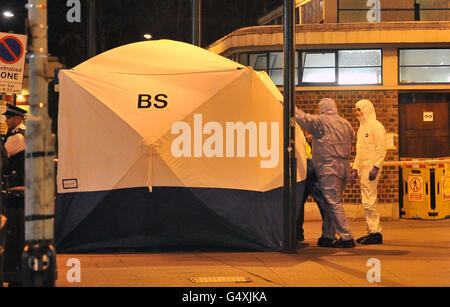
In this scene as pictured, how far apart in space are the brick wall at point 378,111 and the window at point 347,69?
0.92ft

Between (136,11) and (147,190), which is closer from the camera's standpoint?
(147,190)

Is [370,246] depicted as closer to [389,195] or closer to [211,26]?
[389,195]

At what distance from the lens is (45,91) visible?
6.22 meters

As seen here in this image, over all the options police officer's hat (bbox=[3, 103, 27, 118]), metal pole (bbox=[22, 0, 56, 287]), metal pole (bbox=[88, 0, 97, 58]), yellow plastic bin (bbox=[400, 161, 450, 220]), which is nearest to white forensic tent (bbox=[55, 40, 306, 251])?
police officer's hat (bbox=[3, 103, 27, 118])

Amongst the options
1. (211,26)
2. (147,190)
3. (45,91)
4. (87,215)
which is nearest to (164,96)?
(147,190)

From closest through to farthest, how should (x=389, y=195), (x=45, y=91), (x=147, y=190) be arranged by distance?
(x=45, y=91), (x=147, y=190), (x=389, y=195)

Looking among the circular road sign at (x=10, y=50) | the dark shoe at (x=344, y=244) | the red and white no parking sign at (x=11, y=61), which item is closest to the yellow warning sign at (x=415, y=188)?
the dark shoe at (x=344, y=244)

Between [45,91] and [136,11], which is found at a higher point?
[136,11]

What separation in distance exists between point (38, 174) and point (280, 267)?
152 inches

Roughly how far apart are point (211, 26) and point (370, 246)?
2435 cm

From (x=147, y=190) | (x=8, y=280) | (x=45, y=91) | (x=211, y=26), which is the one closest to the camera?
(x=45, y=91)

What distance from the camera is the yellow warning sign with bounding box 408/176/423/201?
49.8 feet

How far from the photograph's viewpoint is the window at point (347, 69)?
15516 millimetres

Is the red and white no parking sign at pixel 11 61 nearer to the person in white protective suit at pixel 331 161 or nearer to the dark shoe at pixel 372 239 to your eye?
the person in white protective suit at pixel 331 161
